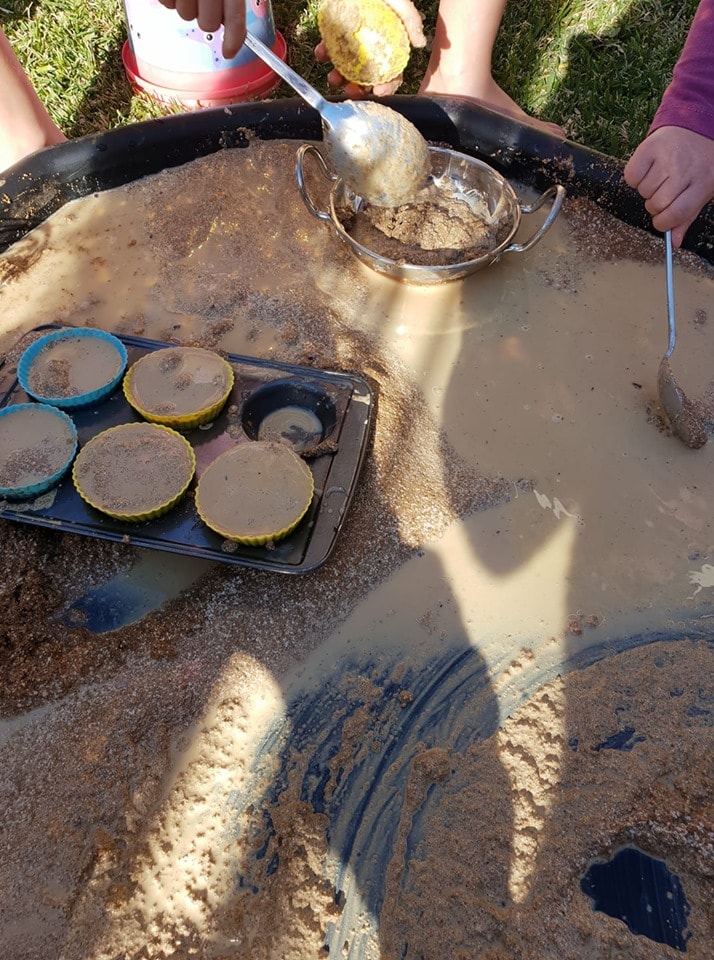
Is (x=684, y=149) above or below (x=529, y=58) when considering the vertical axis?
above

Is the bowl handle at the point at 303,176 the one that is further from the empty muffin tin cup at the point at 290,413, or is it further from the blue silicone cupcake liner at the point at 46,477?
the blue silicone cupcake liner at the point at 46,477

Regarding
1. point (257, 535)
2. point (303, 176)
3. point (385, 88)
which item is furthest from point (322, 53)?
point (257, 535)

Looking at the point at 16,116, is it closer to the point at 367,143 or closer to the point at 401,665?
the point at 367,143

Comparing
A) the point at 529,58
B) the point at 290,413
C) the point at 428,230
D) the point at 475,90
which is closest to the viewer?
the point at 290,413

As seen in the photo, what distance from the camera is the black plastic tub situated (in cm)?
162

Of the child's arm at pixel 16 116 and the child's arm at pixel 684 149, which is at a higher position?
the child's arm at pixel 684 149

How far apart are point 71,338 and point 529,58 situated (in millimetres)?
1698

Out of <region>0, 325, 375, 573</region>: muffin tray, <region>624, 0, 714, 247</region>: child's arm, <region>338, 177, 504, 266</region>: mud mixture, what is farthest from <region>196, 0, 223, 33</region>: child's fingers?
<region>624, 0, 714, 247</region>: child's arm

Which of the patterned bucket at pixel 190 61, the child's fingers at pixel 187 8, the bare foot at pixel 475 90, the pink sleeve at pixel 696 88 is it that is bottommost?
the patterned bucket at pixel 190 61

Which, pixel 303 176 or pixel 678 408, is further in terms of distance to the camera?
pixel 303 176

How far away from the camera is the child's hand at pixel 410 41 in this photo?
1.77 meters

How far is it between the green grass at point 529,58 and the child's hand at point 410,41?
21cm

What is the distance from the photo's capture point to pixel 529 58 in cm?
222

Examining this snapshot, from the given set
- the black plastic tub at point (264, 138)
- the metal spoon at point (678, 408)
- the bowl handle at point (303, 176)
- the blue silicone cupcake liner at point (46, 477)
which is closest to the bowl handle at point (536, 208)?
the black plastic tub at point (264, 138)
